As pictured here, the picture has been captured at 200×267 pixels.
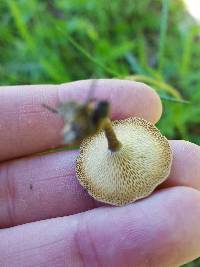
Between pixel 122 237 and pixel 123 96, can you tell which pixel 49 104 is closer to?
pixel 123 96

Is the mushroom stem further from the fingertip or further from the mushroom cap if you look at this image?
the fingertip

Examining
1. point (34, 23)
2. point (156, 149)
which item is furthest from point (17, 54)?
point (156, 149)

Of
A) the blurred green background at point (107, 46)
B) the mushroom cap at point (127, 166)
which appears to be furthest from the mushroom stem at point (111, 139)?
the blurred green background at point (107, 46)

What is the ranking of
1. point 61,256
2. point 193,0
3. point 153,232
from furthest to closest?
point 193,0 → point 61,256 → point 153,232

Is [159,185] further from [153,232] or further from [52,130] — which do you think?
[52,130]

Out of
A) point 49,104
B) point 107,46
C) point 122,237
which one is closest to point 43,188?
point 49,104

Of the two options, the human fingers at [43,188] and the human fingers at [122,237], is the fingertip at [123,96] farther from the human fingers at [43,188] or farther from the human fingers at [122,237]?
the human fingers at [122,237]
